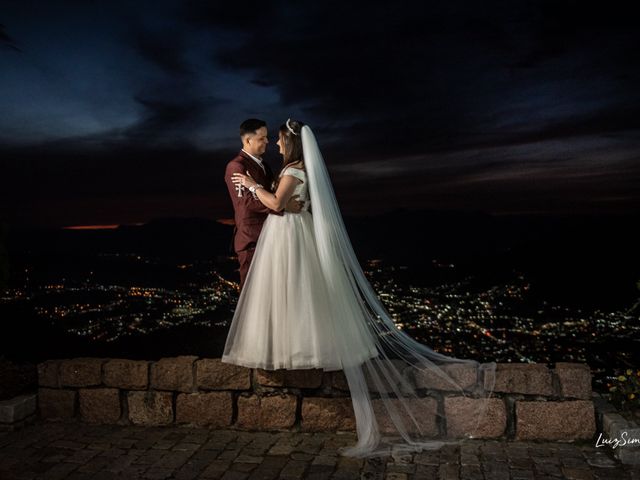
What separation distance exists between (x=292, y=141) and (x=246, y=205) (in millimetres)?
635

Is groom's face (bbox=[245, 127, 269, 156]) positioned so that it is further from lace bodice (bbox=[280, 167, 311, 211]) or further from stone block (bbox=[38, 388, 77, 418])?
stone block (bbox=[38, 388, 77, 418])

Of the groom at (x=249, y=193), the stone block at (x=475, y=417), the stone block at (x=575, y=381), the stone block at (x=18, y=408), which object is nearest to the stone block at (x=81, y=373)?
the stone block at (x=18, y=408)

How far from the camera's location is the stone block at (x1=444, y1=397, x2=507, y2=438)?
4512 millimetres

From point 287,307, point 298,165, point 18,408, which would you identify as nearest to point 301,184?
point 298,165

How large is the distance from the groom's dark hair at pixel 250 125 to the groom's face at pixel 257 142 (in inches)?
1.2

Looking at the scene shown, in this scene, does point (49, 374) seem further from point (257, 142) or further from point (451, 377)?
point (451, 377)

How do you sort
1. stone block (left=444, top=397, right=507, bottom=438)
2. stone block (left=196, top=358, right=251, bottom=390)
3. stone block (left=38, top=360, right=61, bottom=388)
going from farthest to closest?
stone block (left=38, top=360, right=61, bottom=388), stone block (left=196, top=358, right=251, bottom=390), stone block (left=444, top=397, right=507, bottom=438)

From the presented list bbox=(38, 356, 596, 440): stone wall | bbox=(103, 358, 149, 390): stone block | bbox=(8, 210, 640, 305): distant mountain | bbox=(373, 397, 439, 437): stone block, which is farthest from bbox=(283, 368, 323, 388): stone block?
bbox=(8, 210, 640, 305): distant mountain

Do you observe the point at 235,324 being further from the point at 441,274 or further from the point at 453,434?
the point at 441,274

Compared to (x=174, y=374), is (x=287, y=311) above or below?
above

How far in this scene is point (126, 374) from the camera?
5141mm

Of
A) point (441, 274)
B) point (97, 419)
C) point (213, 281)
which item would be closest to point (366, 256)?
point (441, 274)

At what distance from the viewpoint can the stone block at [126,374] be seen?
5102 mm

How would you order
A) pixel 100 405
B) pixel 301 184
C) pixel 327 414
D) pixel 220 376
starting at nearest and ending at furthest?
pixel 301 184, pixel 327 414, pixel 220 376, pixel 100 405
